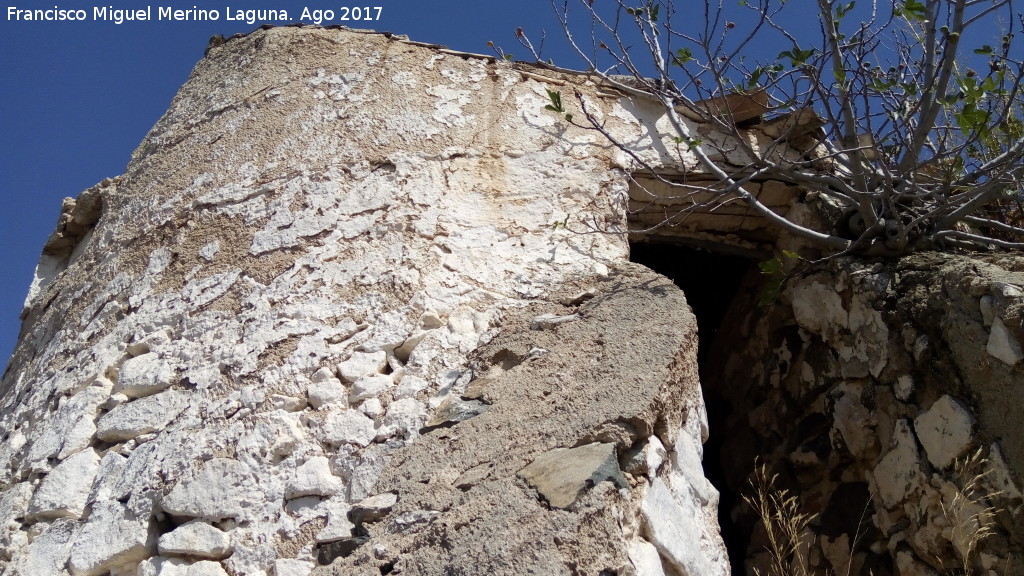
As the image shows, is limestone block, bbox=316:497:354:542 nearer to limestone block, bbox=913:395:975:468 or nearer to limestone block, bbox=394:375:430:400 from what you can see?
limestone block, bbox=394:375:430:400

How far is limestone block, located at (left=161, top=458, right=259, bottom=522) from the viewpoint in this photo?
2.38m

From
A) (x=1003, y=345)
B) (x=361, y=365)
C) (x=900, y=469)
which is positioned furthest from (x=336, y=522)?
(x=1003, y=345)

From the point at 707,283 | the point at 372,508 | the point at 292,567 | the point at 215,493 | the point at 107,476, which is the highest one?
the point at 707,283

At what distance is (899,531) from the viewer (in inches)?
117

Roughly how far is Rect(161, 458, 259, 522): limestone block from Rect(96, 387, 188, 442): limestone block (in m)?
0.29

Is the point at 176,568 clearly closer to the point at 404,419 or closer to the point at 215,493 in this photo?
the point at 215,493

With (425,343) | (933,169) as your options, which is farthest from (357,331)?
(933,169)

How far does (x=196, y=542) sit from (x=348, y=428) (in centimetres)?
47

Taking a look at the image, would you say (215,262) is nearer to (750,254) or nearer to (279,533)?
(279,533)

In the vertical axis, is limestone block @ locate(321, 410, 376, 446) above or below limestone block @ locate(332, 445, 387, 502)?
above

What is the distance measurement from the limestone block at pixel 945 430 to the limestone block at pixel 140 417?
7.30 ft

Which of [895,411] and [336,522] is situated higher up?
[895,411]

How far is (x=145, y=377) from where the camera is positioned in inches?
111

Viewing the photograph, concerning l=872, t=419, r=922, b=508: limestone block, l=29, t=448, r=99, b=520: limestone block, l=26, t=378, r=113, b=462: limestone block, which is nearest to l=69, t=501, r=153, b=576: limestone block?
l=29, t=448, r=99, b=520: limestone block
